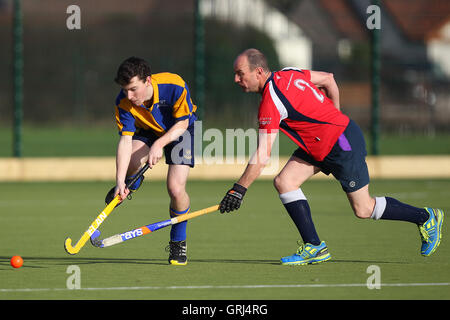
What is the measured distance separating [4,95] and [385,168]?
11.9m

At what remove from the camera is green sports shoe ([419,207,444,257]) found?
656 centimetres

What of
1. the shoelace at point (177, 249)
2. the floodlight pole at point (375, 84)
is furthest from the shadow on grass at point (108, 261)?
the floodlight pole at point (375, 84)

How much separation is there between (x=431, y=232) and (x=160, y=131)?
6.37 feet

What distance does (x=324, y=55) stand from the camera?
2116 cm

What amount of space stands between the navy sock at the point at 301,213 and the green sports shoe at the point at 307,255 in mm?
47

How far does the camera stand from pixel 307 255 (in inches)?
256

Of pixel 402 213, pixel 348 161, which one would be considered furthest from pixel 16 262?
pixel 402 213

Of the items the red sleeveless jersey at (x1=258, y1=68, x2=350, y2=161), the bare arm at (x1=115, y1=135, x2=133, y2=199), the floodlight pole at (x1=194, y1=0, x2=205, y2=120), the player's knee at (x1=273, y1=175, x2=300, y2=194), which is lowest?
the player's knee at (x1=273, y1=175, x2=300, y2=194)

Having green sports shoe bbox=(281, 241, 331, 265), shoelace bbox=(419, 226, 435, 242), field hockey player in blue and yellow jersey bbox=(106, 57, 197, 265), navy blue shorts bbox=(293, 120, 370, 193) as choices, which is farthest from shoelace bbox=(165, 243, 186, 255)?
shoelace bbox=(419, 226, 435, 242)

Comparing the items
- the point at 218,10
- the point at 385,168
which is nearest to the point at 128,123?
the point at 385,168

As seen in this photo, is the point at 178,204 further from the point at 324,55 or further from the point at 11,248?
the point at 324,55

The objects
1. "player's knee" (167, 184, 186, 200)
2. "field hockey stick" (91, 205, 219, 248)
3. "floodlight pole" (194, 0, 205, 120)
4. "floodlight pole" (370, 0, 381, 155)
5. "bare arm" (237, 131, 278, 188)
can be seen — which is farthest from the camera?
"floodlight pole" (370, 0, 381, 155)

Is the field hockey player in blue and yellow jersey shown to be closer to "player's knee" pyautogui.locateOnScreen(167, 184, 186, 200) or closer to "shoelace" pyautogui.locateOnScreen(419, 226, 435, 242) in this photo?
"player's knee" pyautogui.locateOnScreen(167, 184, 186, 200)
